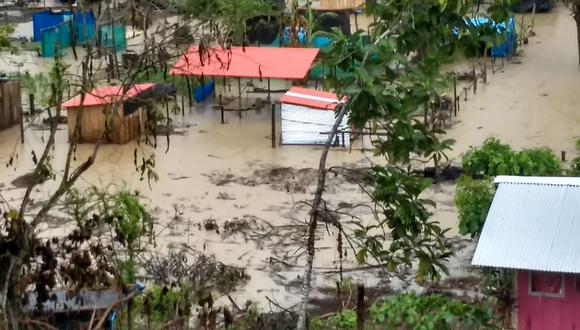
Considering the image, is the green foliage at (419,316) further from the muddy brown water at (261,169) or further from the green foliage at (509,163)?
the green foliage at (509,163)

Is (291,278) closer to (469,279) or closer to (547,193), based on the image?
(469,279)

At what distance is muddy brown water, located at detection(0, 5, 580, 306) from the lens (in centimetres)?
1327

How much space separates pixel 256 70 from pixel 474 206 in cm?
805

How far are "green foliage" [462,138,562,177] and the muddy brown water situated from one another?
0.88 metres

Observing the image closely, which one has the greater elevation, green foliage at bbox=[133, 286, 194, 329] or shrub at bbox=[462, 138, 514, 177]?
shrub at bbox=[462, 138, 514, 177]

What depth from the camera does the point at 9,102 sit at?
1942 centimetres

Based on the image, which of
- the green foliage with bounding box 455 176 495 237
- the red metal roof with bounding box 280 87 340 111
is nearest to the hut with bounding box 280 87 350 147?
the red metal roof with bounding box 280 87 340 111

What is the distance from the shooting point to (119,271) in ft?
25.7

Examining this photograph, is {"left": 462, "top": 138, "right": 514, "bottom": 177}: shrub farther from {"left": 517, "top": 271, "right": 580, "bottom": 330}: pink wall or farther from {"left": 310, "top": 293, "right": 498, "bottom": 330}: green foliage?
{"left": 517, "top": 271, "right": 580, "bottom": 330}: pink wall

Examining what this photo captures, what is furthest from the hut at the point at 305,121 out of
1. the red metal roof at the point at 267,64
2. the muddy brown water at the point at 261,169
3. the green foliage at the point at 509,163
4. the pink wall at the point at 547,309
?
the pink wall at the point at 547,309

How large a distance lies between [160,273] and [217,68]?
303 inches

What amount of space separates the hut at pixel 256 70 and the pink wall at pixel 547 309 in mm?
9360

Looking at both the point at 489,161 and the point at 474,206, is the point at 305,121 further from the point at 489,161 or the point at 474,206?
the point at 474,206

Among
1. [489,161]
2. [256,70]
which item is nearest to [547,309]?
[489,161]
